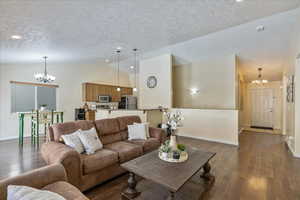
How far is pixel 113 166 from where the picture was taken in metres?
2.47

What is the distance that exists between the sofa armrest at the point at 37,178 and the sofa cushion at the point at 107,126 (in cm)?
138

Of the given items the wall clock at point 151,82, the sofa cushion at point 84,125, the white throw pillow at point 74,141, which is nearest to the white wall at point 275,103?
the wall clock at point 151,82

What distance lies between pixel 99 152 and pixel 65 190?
3.47ft

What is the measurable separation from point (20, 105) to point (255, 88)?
10.6m

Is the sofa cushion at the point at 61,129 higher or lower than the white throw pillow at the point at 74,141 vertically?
higher

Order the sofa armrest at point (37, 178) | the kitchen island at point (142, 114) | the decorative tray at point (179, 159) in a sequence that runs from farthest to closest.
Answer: the kitchen island at point (142, 114) < the decorative tray at point (179, 159) < the sofa armrest at point (37, 178)

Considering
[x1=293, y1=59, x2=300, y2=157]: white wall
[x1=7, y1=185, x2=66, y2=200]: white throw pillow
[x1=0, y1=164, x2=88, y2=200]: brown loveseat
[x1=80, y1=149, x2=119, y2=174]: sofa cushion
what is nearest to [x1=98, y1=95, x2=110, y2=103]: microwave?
[x1=80, y1=149, x2=119, y2=174]: sofa cushion

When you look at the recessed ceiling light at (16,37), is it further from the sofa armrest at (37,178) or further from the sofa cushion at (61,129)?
the sofa armrest at (37,178)

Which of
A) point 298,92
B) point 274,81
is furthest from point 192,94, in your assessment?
point 274,81

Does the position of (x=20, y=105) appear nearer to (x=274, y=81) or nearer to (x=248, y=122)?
(x=248, y=122)

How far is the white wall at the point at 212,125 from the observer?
184 inches

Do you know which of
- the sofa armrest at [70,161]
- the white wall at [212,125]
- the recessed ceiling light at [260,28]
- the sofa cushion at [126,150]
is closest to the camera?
Result: the sofa armrest at [70,161]

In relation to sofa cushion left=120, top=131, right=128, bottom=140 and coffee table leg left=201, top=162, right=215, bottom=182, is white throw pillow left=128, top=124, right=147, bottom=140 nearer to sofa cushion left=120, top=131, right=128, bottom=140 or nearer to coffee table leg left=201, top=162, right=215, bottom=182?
sofa cushion left=120, top=131, right=128, bottom=140

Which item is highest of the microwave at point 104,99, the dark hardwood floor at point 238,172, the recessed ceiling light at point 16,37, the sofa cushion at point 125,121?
the recessed ceiling light at point 16,37
